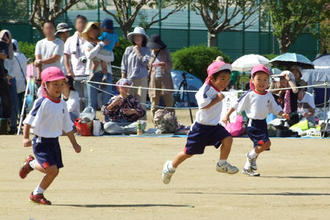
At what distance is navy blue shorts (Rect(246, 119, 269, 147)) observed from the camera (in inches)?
401

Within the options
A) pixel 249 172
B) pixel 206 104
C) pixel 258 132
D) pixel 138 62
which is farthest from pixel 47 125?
pixel 138 62

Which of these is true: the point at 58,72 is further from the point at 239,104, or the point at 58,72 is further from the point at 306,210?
the point at 239,104

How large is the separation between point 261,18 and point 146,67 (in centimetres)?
2914

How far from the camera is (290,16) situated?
4162 cm

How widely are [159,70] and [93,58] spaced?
138 centimetres

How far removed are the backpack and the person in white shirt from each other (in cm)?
202

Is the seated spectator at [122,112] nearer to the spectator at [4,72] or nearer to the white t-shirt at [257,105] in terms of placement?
the spectator at [4,72]

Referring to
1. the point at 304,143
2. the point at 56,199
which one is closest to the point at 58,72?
the point at 56,199

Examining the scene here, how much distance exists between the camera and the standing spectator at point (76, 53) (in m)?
15.3

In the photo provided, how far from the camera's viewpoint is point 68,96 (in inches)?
589

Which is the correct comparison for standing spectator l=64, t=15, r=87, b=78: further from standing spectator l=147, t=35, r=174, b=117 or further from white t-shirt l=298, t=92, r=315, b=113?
white t-shirt l=298, t=92, r=315, b=113

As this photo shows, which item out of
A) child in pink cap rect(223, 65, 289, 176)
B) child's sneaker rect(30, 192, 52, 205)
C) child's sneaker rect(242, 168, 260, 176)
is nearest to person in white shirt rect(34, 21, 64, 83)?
child in pink cap rect(223, 65, 289, 176)

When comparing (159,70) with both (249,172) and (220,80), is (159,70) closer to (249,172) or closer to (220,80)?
(249,172)

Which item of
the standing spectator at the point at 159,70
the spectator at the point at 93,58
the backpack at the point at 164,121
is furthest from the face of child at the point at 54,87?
the standing spectator at the point at 159,70
